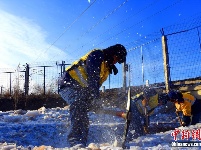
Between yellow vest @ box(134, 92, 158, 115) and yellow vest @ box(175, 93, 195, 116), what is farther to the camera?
yellow vest @ box(175, 93, 195, 116)

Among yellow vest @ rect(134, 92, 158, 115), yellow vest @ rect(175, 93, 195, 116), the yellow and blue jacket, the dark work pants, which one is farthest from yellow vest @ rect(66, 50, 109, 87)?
yellow vest @ rect(175, 93, 195, 116)

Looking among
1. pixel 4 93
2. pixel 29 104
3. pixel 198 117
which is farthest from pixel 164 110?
pixel 4 93

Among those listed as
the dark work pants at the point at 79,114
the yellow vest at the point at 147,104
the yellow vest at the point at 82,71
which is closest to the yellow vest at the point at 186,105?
the yellow vest at the point at 147,104

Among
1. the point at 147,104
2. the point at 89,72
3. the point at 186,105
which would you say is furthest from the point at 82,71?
the point at 186,105

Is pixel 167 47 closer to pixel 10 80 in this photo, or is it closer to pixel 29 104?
pixel 29 104

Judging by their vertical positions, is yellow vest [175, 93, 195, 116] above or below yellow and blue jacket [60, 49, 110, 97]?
below

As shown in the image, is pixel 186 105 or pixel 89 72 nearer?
pixel 89 72

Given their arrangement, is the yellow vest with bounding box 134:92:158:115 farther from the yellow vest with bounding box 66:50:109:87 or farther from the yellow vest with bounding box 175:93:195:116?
the yellow vest with bounding box 66:50:109:87

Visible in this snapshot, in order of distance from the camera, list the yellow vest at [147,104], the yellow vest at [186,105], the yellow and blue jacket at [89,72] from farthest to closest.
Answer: the yellow vest at [186,105] < the yellow vest at [147,104] < the yellow and blue jacket at [89,72]

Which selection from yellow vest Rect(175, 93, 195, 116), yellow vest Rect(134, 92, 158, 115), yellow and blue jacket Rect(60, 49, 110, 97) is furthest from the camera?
yellow vest Rect(175, 93, 195, 116)

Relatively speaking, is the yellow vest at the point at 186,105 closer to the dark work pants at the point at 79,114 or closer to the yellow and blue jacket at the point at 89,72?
the yellow and blue jacket at the point at 89,72

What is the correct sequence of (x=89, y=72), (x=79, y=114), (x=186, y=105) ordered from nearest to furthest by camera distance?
(x=89, y=72), (x=79, y=114), (x=186, y=105)

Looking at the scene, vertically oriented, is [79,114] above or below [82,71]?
below

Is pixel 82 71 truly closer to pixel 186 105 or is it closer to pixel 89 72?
pixel 89 72
